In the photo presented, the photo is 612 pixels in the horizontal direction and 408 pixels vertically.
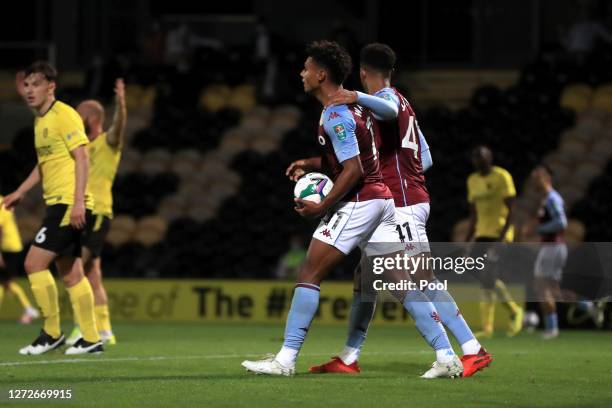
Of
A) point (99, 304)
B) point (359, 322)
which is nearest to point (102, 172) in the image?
point (99, 304)

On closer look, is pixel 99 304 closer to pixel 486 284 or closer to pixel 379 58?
pixel 379 58

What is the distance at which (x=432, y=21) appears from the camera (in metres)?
24.0

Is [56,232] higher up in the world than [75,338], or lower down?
higher up

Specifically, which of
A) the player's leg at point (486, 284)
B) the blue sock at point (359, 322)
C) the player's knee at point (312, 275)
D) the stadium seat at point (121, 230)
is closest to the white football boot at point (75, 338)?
the blue sock at point (359, 322)

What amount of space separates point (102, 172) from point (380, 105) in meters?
4.52

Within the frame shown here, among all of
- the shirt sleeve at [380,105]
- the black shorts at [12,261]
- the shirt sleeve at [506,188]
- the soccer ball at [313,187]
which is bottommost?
the black shorts at [12,261]

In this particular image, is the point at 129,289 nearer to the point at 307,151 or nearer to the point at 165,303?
the point at 165,303

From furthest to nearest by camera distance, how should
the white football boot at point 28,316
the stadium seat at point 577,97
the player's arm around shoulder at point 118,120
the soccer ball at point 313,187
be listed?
1. the stadium seat at point 577,97
2. the white football boot at point 28,316
3. the player's arm around shoulder at point 118,120
4. the soccer ball at point 313,187

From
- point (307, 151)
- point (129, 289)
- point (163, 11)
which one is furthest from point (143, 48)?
point (129, 289)

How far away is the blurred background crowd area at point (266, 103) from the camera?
2059 cm

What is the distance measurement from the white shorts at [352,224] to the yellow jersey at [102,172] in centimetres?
426

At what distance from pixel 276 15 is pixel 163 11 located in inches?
81.7

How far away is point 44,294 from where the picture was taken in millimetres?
11242

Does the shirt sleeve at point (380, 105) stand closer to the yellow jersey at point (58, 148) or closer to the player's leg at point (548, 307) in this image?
the yellow jersey at point (58, 148)
